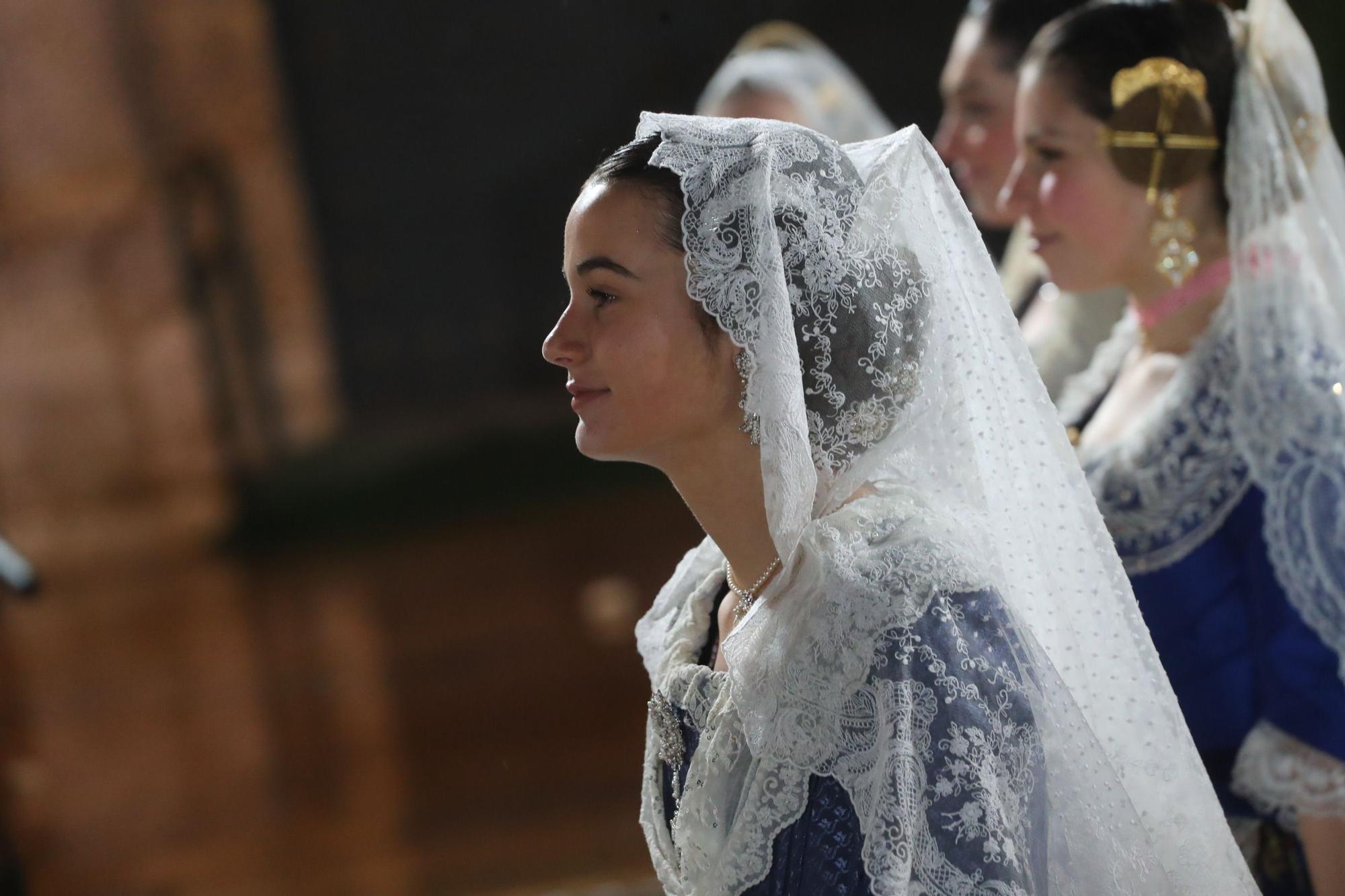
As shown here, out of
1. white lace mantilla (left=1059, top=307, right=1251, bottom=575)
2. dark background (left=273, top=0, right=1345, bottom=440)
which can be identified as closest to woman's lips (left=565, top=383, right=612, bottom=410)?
white lace mantilla (left=1059, top=307, right=1251, bottom=575)

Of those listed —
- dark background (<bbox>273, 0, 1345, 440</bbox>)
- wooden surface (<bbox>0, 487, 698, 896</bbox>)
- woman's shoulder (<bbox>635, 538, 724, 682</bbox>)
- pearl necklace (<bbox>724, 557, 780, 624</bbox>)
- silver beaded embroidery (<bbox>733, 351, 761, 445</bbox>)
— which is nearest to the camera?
silver beaded embroidery (<bbox>733, 351, 761, 445</bbox>)

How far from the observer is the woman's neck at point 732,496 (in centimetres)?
131

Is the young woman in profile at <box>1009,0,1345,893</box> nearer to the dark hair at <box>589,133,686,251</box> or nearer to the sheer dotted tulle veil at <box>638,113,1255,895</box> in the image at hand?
the sheer dotted tulle veil at <box>638,113,1255,895</box>

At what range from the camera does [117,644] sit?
19.2 feet

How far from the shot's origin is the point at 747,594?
1.37 metres

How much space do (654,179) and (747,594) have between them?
1.42 ft

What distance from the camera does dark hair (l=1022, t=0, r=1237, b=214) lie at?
6.18 ft

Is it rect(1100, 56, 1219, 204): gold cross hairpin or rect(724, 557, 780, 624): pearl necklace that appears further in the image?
rect(1100, 56, 1219, 204): gold cross hairpin

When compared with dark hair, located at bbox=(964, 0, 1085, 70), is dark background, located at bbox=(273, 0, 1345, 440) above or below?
below

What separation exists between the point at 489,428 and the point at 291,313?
4.01 ft

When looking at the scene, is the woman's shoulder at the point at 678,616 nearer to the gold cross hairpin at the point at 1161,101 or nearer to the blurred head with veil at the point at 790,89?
the gold cross hairpin at the point at 1161,101

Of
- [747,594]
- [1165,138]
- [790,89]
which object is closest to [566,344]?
[747,594]

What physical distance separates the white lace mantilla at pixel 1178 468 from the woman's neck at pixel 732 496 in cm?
66

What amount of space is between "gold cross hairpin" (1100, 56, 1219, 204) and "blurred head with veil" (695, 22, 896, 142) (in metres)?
1.01
